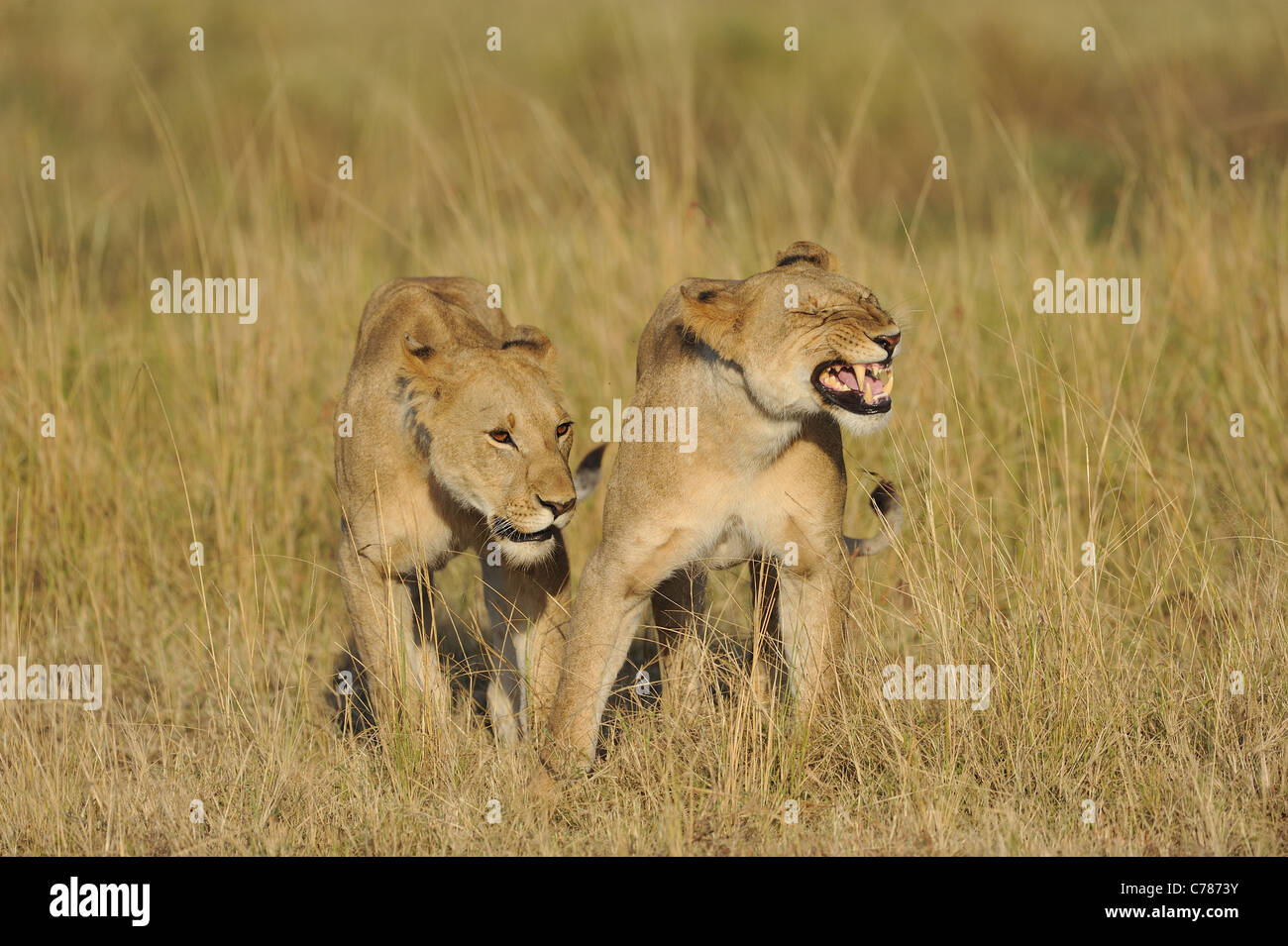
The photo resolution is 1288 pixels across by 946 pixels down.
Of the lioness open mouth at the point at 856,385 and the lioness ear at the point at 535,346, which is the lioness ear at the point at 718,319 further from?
the lioness ear at the point at 535,346

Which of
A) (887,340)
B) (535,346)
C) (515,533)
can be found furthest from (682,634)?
(887,340)

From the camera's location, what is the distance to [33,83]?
722 inches

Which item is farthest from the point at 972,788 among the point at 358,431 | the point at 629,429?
the point at 358,431

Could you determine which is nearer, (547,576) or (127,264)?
(547,576)

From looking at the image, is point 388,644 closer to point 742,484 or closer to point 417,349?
point 417,349

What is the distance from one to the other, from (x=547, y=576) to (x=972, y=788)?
66.3 inches

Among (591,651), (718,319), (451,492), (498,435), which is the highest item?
(718,319)

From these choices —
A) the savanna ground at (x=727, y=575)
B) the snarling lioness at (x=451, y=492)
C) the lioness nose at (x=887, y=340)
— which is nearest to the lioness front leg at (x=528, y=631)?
the snarling lioness at (x=451, y=492)

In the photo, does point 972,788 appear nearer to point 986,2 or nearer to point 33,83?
point 33,83

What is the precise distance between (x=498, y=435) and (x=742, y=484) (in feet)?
2.84

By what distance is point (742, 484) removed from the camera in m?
4.88

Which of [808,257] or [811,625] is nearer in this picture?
[811,625]

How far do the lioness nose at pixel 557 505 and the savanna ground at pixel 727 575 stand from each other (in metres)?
0.84

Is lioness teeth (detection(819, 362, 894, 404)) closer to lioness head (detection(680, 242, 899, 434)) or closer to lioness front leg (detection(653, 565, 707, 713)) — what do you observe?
lioness head (detection(680, 242, 899, 434))
